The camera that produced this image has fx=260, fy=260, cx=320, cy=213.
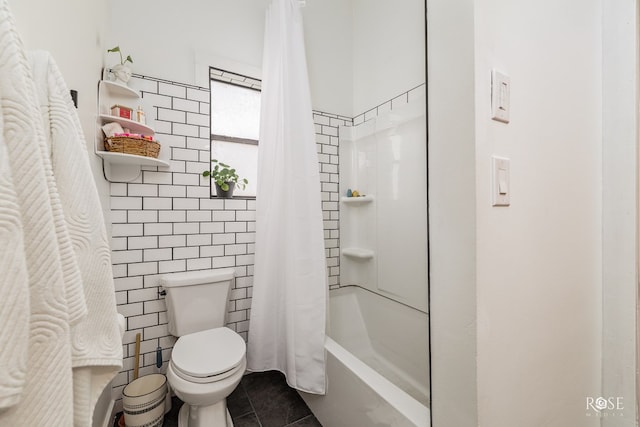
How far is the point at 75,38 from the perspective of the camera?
0.99 metres

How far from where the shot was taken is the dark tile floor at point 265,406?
147cm

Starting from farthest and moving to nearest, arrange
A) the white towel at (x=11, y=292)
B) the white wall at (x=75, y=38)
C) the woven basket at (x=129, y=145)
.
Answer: the woven basket at (x=129, y=145) < the white wall at (x=75, y=38) < the white towel at (x=11, y=292)

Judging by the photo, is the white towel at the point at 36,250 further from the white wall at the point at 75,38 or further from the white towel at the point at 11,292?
the white wall at the point at 75,38

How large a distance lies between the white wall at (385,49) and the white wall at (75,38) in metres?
1.68

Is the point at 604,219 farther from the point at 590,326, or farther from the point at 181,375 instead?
the point at 181,375

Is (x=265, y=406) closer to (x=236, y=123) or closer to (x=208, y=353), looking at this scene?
(x=208, y=353)

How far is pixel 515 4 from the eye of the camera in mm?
775

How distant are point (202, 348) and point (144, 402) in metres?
0.39

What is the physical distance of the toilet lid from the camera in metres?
1.19

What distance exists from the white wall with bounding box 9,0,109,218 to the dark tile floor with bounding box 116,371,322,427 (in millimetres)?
1392

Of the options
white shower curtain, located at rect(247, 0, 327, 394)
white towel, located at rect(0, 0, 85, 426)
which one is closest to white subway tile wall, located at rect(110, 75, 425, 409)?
white shower curtain, located at rect(247, 0, 327, 394)

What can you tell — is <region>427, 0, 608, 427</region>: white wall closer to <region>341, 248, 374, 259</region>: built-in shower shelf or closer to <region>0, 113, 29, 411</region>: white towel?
<region>0, 113, 29, 411</region>: white towel

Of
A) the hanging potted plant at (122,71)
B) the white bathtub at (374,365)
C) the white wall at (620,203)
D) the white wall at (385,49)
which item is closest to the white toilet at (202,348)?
the white bathtub at (374,365)

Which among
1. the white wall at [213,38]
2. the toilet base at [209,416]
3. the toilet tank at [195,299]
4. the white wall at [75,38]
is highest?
the white wall at [213,38]
